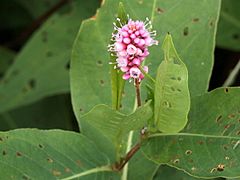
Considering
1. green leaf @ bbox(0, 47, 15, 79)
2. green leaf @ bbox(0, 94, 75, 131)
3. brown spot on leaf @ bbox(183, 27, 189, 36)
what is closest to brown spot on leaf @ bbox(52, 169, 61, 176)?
brown spot on leaf @ bbox(183, 27, 189, 36)

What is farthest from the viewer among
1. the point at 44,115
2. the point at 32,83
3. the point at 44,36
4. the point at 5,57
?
the point at 5,57

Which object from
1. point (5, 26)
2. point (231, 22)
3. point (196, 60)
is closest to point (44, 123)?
point (5, 26)

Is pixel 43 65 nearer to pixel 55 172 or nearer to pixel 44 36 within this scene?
pixel 44 36

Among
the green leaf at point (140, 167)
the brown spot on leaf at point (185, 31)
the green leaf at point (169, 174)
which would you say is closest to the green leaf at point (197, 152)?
the green leaf at point (140, 167)

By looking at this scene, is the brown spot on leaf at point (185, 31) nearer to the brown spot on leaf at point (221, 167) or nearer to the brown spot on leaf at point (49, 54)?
the brown spot on leaf at point (221, 167)

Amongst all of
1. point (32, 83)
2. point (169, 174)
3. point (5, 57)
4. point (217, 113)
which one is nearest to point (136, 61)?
point (217, 113)

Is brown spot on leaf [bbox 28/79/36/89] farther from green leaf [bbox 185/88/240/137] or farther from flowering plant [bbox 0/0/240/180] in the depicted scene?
green leaf [bbox 185/88/240/137]

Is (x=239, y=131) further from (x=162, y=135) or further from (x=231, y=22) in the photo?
(x=231, y=22)

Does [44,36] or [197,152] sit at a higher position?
[44,36]
